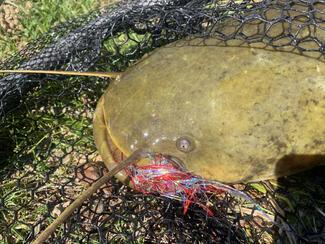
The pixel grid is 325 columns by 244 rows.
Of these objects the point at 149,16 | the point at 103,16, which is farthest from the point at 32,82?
the point at 149,16

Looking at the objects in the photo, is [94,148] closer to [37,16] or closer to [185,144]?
[185,144]

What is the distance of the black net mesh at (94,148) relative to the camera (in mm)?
2520

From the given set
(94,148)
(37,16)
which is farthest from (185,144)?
(37,16)

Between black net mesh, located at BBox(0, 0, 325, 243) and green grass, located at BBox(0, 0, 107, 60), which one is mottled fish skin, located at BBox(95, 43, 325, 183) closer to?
black net mesh, located at BBox(0, 0, 325, 243)

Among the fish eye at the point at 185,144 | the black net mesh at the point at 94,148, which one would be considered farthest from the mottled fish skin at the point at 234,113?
the black net mesh at the point at 94,148

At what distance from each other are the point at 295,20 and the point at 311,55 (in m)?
0.26

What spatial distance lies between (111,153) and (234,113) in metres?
0.64

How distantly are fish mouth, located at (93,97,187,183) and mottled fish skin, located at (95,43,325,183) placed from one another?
1.3 inches

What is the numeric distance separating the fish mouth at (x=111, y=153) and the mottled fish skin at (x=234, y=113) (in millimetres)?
33

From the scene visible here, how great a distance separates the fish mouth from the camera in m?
2.41

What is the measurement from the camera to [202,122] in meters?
2.35

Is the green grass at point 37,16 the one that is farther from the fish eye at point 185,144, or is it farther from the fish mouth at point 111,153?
the fish eye at point 185,144

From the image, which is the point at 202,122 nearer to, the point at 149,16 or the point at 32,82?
the point at 149,16

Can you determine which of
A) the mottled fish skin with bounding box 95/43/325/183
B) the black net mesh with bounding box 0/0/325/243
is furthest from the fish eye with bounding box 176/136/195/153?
the black net mesh with bounding box 0/0/325/243
